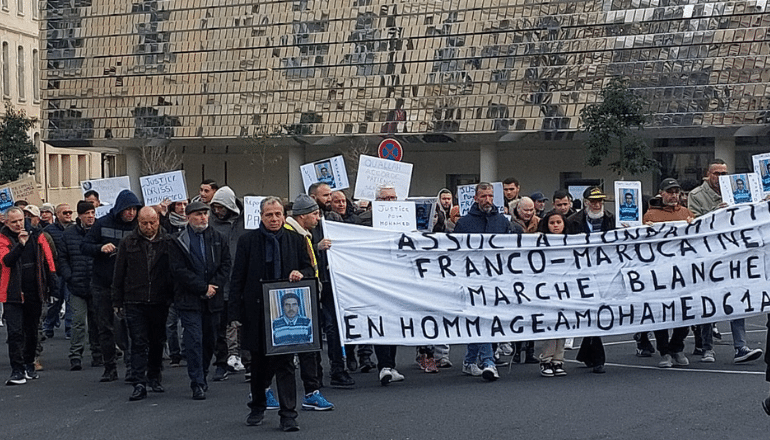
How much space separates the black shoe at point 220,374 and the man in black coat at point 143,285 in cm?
114

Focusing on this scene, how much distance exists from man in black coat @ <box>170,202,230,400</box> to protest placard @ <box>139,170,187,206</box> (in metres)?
3.72

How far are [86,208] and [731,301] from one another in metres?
6.95

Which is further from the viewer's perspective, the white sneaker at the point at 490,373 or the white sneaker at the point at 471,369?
the white sneaker at the point at 471,369

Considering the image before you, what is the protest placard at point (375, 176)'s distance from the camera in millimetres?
15203

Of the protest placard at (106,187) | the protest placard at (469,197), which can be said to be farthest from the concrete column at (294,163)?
the protest placard at (106,187)

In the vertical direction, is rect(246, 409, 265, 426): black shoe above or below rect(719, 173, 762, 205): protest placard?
below

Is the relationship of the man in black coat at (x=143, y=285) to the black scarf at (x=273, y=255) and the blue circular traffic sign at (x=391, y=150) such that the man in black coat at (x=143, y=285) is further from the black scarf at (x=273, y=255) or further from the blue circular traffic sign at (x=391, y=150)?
the blue circular traffic sign at (x=391, y=150)

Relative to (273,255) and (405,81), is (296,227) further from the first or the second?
(405,81)

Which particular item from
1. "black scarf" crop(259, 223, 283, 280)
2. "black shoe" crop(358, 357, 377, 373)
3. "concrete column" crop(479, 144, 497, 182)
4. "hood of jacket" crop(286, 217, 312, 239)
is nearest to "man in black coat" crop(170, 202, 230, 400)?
"hood of jacket" crop(286, 217, 312, 239)

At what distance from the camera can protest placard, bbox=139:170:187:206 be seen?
15.1m

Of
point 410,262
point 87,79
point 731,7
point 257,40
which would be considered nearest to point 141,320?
point 410,262

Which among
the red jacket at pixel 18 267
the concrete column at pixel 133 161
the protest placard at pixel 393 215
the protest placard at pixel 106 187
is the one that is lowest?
the red jacket at pixel 18 267

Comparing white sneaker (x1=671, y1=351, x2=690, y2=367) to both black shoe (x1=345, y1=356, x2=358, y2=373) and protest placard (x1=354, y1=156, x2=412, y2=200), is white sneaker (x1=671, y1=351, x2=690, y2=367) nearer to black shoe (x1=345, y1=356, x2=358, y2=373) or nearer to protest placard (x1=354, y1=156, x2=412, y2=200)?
black shoe (x1=345, y1=356, x2=358, y2=373)

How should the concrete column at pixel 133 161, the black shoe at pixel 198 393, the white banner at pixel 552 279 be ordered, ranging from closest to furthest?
the black shoe at pixel 198 393, the white banner at pixel 552 279, the concrete column at pixel 133 161
